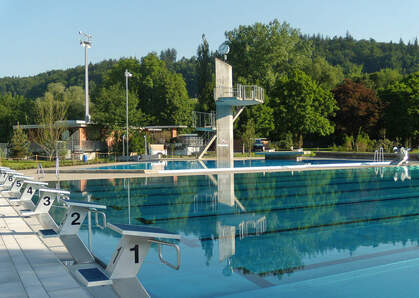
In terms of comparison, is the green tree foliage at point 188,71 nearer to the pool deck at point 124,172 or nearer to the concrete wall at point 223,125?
the concrete wall at point 223,125

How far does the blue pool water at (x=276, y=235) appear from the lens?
220 inches

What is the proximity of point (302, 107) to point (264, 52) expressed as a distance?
45.1ft

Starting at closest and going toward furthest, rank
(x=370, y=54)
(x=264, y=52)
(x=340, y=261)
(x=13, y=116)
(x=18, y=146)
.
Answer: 1. (x=340, y=261)
2. (x=18, y=146)
3. (x=13, y=116)
4. (x=264, y=52)
5. (x=370, y=54)

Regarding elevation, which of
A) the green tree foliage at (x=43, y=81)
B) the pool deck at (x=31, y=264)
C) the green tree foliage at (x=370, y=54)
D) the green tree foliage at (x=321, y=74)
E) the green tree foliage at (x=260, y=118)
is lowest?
the pool deck at (x=31, y=264)

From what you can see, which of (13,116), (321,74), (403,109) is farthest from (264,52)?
(13,116)

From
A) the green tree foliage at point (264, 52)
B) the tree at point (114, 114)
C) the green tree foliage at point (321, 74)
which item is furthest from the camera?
the green tree foliage at point (321, 74)

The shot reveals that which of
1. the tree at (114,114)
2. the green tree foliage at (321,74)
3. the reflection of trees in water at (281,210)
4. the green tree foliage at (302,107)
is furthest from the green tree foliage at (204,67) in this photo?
the reflection of trees in water at (281,210)

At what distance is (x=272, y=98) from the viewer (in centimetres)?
4706

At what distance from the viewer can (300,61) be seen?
5684cm

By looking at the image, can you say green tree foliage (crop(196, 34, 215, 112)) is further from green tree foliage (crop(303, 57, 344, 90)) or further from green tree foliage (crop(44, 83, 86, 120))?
green tree foliage (crop(44, 83, 86, 120))

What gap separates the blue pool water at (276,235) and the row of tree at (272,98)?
79.9ft

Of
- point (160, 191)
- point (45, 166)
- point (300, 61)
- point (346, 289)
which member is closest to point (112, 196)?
point (160, 191)

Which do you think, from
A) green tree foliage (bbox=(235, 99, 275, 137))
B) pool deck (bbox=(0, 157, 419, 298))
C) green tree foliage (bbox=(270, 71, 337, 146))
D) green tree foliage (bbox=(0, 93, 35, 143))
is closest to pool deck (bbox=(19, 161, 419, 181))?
pool deck (bbox=(0, 157, 419, 298))

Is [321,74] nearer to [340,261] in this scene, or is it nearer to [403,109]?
[403,109]
